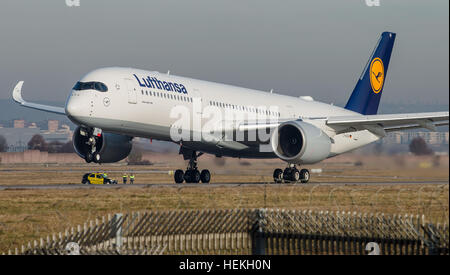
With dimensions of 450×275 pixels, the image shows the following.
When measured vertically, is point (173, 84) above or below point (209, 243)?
above

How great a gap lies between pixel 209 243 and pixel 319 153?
62.3 ft

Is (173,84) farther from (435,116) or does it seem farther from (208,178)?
(435,116)

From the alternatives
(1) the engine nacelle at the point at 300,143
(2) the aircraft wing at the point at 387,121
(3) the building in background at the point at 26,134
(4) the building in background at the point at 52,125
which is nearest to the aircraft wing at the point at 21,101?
(3) the building in background at the point at 26,134

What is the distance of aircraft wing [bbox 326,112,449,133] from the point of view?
133 ft

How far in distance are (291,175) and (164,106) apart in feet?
30.6

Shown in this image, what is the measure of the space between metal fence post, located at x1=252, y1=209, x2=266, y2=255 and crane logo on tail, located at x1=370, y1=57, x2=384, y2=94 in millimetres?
33872

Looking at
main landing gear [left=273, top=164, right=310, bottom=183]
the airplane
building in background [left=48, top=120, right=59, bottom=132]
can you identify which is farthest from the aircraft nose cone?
building in background [left=48, top=120, right=59, bottom=132]

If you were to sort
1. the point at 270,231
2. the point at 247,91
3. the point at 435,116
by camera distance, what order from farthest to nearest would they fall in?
the point at 247,91, the point at 435,116, the point at 270,231

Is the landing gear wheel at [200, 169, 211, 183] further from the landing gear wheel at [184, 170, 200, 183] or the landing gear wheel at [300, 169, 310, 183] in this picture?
the landing gear wheel at [300, 169, 310, 183]

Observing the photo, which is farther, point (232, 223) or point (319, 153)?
point (319, 153)

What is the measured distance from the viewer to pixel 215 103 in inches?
1694

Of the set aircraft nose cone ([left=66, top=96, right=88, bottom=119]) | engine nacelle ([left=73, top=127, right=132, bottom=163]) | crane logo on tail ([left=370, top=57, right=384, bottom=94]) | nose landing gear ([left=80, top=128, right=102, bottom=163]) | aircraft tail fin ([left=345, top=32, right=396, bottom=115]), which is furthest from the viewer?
crane logo on tail ([left=370, top=57, right=384, bottom=94])
